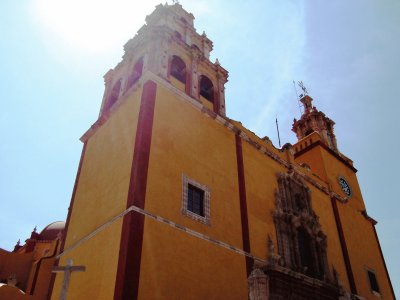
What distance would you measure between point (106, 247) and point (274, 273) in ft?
18.4

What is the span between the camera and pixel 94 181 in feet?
43.3

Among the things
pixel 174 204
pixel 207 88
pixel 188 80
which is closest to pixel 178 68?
pixel 188 80

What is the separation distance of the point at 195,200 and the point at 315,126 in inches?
579

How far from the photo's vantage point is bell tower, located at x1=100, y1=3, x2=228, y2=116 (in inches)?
586

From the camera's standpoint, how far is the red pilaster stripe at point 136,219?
8.84 m

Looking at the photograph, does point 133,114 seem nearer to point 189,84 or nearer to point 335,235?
point 189,84

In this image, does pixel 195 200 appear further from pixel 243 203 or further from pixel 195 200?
pixel 243 203

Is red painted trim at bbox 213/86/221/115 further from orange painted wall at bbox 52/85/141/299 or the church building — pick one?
orange painted wall at bbox 52/85/141/299

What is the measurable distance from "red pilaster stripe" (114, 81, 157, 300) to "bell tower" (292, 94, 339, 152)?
47.8 feet

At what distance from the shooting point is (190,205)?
1170 centimetres

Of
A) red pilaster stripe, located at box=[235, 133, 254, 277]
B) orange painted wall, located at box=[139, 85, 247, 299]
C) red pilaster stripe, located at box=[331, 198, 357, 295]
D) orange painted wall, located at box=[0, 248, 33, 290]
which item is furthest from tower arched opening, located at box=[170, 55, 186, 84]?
orange painted wall, located at box=[0, 248, 33, 290]

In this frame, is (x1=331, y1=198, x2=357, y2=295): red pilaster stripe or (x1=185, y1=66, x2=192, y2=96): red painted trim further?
(x1=331, y1=198, x2=357, y2=295): red pilaster stripe

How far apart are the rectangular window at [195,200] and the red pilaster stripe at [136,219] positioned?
1.45 m

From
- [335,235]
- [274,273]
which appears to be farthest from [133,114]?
[335,235]
